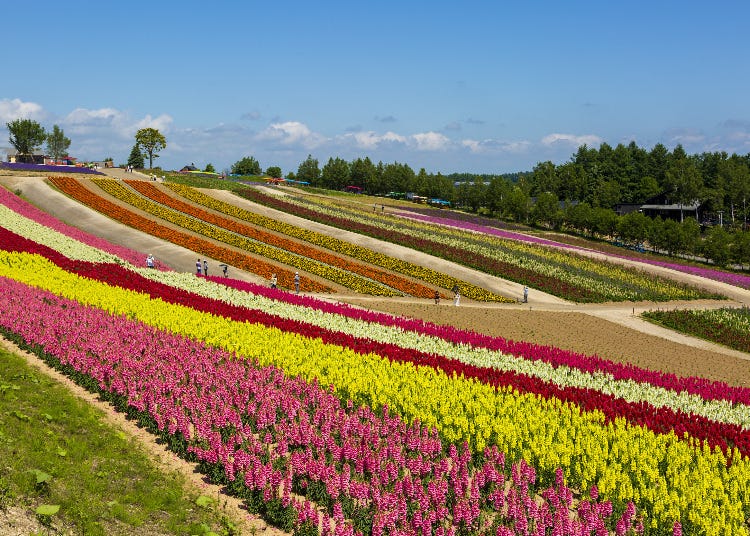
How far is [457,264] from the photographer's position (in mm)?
46375

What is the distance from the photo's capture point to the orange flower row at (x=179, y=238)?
131 feet

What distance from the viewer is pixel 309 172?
487ft

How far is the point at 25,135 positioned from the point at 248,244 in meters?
88.7

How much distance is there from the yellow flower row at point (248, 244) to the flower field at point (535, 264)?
9.55 meters

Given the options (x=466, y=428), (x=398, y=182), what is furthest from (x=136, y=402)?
(x=398, y=182)

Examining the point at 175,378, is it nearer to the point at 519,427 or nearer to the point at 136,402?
the point at 136,402

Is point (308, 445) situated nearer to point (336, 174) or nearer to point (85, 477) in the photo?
point (85, 477)

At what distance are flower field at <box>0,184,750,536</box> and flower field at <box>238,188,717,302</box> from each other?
21.4 meters

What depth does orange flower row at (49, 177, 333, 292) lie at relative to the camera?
131ft

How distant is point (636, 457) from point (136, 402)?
9982 millimetres

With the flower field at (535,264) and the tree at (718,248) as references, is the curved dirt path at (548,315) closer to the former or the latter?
the flower field at (535,264)

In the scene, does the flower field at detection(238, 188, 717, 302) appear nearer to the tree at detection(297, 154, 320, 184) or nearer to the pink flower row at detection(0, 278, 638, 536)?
the pink flower row at detection(0, 278, 638, 536)

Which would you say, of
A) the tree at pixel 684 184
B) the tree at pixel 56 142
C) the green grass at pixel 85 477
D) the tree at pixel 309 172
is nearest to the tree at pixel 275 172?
the tree at pixel 309 172

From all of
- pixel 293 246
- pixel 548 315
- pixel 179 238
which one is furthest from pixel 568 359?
pixel 179 238
